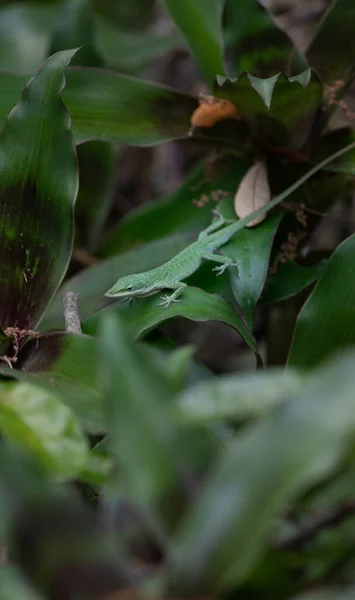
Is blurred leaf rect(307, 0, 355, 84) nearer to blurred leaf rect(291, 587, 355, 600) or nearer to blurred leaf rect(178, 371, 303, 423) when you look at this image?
blurred leaf rect(178, 371, 303, 423)

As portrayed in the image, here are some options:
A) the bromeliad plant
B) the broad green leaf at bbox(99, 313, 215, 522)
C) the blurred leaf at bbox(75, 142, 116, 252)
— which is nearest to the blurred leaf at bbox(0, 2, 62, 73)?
the bromeliad plant

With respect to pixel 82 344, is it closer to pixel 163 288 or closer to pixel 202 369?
pixel 202 369

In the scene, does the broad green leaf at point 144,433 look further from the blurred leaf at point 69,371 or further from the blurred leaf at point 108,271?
the blurred leaf at point 108,271

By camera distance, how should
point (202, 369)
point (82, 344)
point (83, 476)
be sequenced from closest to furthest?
point (83, 476)
point (82, 344)
point (202, 369)

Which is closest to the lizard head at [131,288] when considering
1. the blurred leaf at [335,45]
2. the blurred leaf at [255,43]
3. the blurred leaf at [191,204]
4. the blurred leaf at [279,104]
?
the blurred leaf at [191,204]

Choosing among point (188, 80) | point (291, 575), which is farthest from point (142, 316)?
point (188, 80)

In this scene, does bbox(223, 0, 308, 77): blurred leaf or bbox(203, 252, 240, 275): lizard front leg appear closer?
bbox(203, 252, 240, 275): lizard front leg
